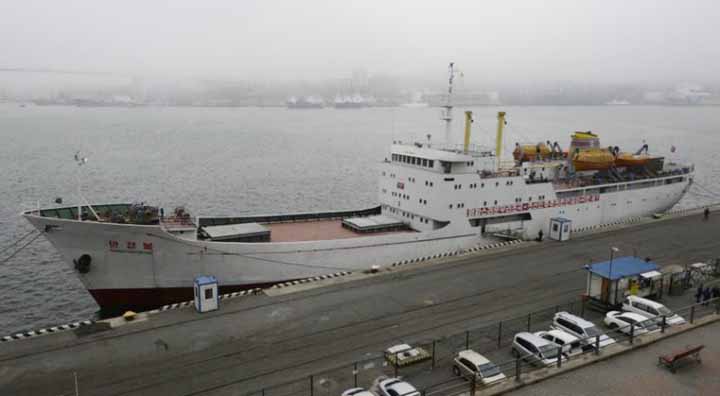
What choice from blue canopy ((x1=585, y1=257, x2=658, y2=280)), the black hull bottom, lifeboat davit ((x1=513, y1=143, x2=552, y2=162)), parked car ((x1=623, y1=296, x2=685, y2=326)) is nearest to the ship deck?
the black hull bottom

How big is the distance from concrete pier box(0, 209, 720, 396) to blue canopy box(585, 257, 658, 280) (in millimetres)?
1731

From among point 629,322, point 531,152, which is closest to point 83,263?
point 629,322

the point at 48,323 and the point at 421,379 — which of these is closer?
the point at 421,379

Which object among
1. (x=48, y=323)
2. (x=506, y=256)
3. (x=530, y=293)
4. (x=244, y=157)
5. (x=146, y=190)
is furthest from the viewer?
(x=244, y=157)

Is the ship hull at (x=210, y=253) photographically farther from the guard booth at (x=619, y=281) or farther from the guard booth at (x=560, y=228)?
the guard booth at (x=619, y=281)

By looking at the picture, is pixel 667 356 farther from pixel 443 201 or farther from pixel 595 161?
pixel 595 161

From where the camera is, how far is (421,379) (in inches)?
483

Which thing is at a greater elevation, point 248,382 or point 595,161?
point 595,161

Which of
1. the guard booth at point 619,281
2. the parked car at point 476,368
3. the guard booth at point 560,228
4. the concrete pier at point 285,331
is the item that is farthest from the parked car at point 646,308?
the guard booth at point 560,228

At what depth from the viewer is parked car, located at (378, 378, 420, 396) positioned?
35.1ft

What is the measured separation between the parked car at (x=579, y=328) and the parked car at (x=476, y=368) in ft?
9.29

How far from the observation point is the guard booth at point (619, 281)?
16484mm

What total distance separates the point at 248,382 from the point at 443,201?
1403 centimetres

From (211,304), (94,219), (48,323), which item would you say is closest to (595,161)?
(211,304)
